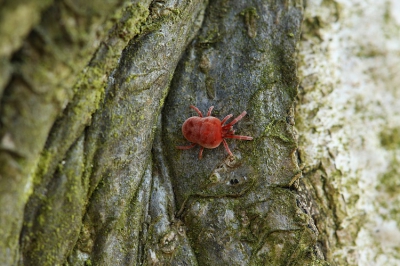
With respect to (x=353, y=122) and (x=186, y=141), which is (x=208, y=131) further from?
(x=353, y=122)

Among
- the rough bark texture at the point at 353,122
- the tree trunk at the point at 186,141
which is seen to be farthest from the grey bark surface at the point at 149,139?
the rough bark texture at the point at 353,122

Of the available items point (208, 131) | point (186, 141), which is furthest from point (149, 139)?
point (208, 131)

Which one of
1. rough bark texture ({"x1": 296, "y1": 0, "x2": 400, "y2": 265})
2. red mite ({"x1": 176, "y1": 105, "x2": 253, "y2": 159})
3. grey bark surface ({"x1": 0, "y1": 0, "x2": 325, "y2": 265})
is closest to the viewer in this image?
grey bark surface ({"x1": 0, "y1": 0, "x2": 325, "y2": 265})

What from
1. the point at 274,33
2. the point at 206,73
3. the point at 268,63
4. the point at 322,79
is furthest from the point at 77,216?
the point at 322,79

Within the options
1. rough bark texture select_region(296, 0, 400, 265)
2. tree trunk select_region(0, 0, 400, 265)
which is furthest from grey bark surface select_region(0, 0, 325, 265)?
rough bark texture select_region(296, 0, 400, 265)

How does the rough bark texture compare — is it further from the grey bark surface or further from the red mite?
the red mite
